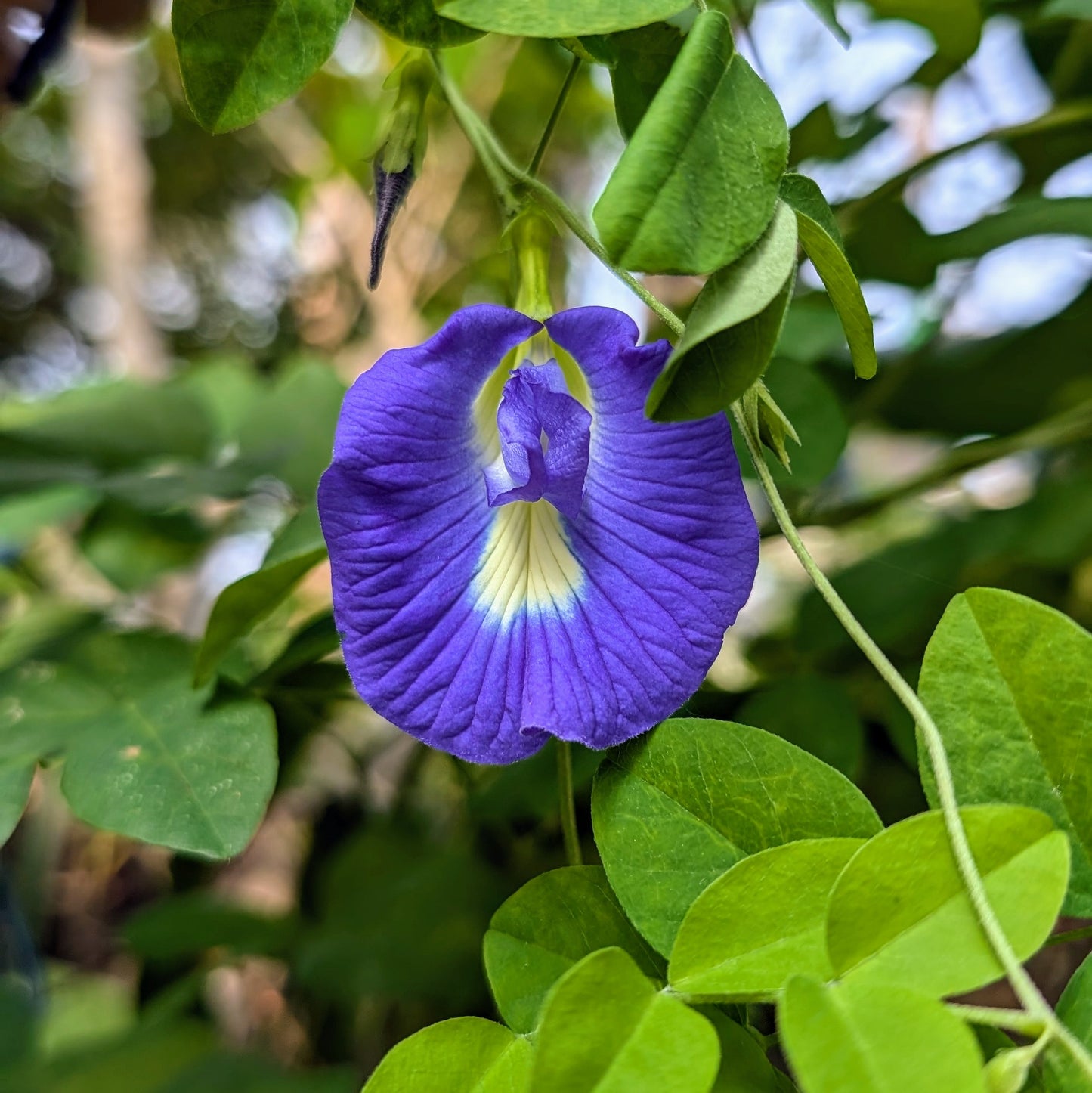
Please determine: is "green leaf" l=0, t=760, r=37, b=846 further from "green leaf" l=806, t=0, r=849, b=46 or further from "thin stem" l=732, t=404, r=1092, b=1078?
"green leaf" l=806, t=0, r=849, b=46

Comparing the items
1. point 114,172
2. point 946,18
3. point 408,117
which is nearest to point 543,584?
point 408,117

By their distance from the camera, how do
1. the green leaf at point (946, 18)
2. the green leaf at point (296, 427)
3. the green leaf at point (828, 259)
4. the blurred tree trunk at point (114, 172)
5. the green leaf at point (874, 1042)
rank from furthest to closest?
the blurred tree trunk at point (114, 172) < the green leaf at point (296, 427) < the green leaf at point (946, 18) < the green leaf at point (828, 259) < the green leaf at point (874, 1042)

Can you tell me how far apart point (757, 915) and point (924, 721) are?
79 mm

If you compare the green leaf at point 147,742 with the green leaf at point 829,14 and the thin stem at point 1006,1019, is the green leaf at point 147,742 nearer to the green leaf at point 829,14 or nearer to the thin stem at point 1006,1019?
the thin stem at point 1006,1019

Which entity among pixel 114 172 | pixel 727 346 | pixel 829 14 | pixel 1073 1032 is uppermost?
pixel 829 14

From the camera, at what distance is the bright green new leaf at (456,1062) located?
1.01ft

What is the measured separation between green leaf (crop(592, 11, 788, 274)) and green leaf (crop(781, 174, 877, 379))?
0.7 inches

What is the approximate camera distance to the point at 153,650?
57cm

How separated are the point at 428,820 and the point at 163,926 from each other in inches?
9.7

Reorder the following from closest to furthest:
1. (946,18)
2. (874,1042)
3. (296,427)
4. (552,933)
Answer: (874,1042), (552,933), (946,18), (296,427)

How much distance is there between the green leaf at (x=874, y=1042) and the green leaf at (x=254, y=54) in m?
0.34

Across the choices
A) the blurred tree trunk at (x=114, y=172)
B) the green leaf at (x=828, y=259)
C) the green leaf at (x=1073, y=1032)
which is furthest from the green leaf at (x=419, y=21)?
the blurred tree trunk at (x=114, y=172)

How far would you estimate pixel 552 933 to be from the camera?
0.35m

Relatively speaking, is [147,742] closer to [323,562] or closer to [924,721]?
[323,562]
